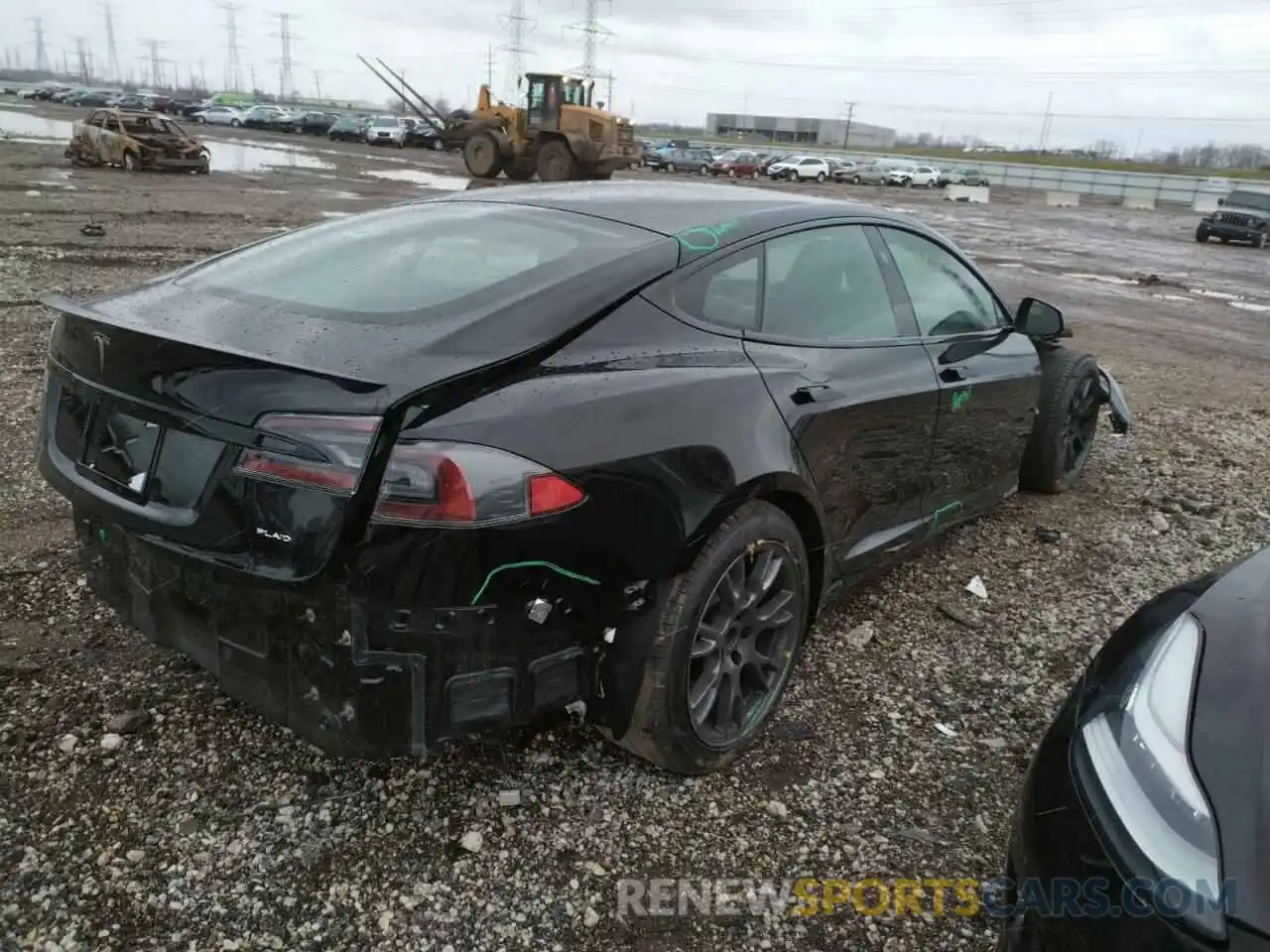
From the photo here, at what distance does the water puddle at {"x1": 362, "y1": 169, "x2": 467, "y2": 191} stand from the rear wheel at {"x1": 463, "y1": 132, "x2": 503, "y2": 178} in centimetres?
71

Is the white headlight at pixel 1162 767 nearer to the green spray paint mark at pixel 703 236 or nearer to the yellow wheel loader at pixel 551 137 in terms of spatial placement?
the green spray paint mark at pixel 703 236

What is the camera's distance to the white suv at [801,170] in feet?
159

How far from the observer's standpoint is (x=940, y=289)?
371 cm

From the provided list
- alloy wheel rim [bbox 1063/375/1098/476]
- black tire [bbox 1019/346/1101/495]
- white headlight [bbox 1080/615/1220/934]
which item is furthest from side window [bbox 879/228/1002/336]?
white headlight [bbox 1080/615/1220/934]

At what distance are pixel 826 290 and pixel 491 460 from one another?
1.60m

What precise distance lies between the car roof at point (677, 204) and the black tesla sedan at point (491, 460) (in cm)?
2

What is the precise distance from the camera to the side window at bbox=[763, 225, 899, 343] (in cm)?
290

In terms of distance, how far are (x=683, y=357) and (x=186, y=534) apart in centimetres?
125

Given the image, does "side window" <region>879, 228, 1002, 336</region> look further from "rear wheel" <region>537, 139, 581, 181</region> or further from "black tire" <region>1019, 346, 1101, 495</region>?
"rear wheel" <region>537, 139, 581, 181</region>

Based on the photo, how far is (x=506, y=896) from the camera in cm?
221

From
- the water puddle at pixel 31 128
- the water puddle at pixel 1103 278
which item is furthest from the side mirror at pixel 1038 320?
the water puddle at pixel 31 128

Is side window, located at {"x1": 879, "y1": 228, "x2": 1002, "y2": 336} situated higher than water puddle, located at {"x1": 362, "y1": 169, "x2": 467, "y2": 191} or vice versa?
side window, located at {"x1": 879, "y1": 228, "x2": 1002, "y2": 336}

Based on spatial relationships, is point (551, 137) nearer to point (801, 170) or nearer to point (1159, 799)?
point (801, 170)

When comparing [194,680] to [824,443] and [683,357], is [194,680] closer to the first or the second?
[683,357]
